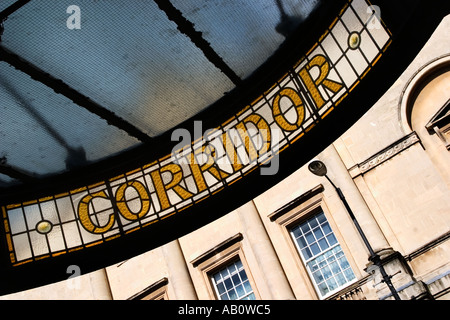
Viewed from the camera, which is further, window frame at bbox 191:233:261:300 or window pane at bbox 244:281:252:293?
window frame at bbox 191:233:261:300

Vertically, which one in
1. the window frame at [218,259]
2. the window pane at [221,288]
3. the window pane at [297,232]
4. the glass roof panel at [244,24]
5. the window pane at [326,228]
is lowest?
the glass roof panel at [244,24]

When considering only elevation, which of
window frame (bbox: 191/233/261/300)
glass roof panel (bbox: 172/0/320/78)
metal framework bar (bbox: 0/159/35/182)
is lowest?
metal framework bar (bbox: 0/159/35/182)

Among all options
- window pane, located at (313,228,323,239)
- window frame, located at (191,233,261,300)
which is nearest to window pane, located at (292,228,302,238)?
window pane, located at (313,228,323,239)

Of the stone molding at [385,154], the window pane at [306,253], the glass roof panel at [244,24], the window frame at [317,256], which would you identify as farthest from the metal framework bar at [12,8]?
the window pane at [306,253]

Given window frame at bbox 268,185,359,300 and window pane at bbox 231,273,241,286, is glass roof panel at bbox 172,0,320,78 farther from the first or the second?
window pane at bbox 231,273,241,286

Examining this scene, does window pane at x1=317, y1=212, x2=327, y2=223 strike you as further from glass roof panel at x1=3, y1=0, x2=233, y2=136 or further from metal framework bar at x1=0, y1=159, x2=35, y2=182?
metal framework bar at x1=0, y1=159, x2=35, y2=182

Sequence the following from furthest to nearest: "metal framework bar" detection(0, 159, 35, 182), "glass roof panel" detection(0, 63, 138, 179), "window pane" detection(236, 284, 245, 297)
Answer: "window pane" detection(236, 284, 245, 297) → "metal framework bar" detection(0, 159, 35, 182) → "glass roof panel" detection(0, 63, 138, 179)

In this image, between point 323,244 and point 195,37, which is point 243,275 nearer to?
point 323,244

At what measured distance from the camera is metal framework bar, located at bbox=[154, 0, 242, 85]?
4.20 metres

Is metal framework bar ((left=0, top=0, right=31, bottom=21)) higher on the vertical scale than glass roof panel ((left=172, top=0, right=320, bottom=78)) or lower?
higher

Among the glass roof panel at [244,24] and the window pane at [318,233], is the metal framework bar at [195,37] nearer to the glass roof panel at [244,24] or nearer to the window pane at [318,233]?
the glass roof panel at [244,24]

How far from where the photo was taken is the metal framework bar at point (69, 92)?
4.16m

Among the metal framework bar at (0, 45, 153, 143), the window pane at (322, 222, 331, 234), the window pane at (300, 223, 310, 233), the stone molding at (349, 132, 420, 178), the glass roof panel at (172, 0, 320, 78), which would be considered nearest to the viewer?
the metal framework bar at (0, 45, 153, 143)

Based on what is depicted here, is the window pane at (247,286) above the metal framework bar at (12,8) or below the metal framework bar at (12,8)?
above
